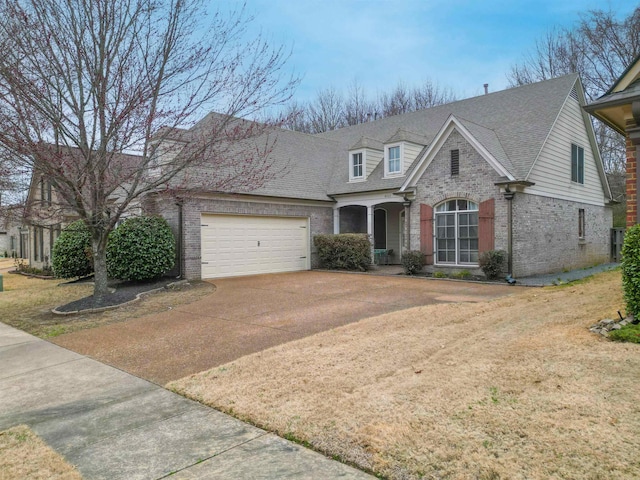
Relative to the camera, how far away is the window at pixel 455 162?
14.1 meters

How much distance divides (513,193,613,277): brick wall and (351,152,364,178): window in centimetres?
718

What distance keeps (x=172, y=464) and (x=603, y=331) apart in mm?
5012

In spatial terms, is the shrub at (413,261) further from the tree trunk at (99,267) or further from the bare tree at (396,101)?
the bare tree at (396,101)

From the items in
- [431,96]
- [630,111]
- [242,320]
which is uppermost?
[431,96]

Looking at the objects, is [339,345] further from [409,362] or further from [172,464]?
[172,464]

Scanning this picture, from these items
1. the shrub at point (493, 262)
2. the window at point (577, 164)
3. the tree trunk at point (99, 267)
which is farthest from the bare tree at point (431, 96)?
the tree trunk at point (99, 267)

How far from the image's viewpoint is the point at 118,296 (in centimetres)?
1062

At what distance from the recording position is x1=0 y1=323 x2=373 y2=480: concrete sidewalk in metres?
3.06

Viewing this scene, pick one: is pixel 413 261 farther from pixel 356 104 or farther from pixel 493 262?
pixel 356 104

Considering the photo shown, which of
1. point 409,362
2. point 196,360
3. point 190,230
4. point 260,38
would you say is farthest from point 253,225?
point 409,362

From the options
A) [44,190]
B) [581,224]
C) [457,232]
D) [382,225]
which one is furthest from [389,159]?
[44,190]

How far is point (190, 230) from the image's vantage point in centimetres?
1420

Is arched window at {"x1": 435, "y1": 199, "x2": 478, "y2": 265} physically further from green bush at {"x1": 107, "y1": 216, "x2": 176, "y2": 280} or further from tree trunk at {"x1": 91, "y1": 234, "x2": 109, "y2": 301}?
tree trunk at {"x1": 91, "y1": 234, "x2": 109, "y2": 301}

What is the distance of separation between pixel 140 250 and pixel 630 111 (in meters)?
11.8
